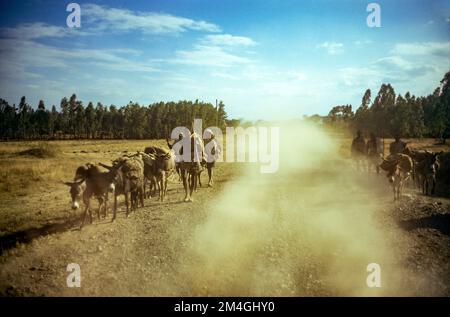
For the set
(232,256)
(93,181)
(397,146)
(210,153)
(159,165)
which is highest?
(397,146)

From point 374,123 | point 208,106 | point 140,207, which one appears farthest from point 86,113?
point 140,207

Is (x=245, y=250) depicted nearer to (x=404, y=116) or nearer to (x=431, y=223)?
(x=431, y=223)

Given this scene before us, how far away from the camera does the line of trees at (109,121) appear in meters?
92.4

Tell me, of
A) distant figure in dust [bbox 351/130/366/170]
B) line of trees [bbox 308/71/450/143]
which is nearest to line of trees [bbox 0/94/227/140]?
line of trees [bbox 308/71/450/143]

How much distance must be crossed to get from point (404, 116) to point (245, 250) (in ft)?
229

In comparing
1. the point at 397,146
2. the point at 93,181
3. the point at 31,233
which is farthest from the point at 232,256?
the point at 397,146

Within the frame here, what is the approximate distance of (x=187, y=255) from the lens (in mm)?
9188

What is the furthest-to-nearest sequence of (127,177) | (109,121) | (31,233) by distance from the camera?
1. (109,121)
2. (127,177)
3. (31,233)

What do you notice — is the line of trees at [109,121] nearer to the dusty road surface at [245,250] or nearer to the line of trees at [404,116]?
the line of trees at [404,116]

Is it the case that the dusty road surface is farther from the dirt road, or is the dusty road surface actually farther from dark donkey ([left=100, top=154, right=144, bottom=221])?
dark donkey ([left=100, top=154, right=144, bottom=221])

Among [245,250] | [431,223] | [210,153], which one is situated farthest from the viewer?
[210,153]

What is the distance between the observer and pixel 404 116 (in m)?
66.1
